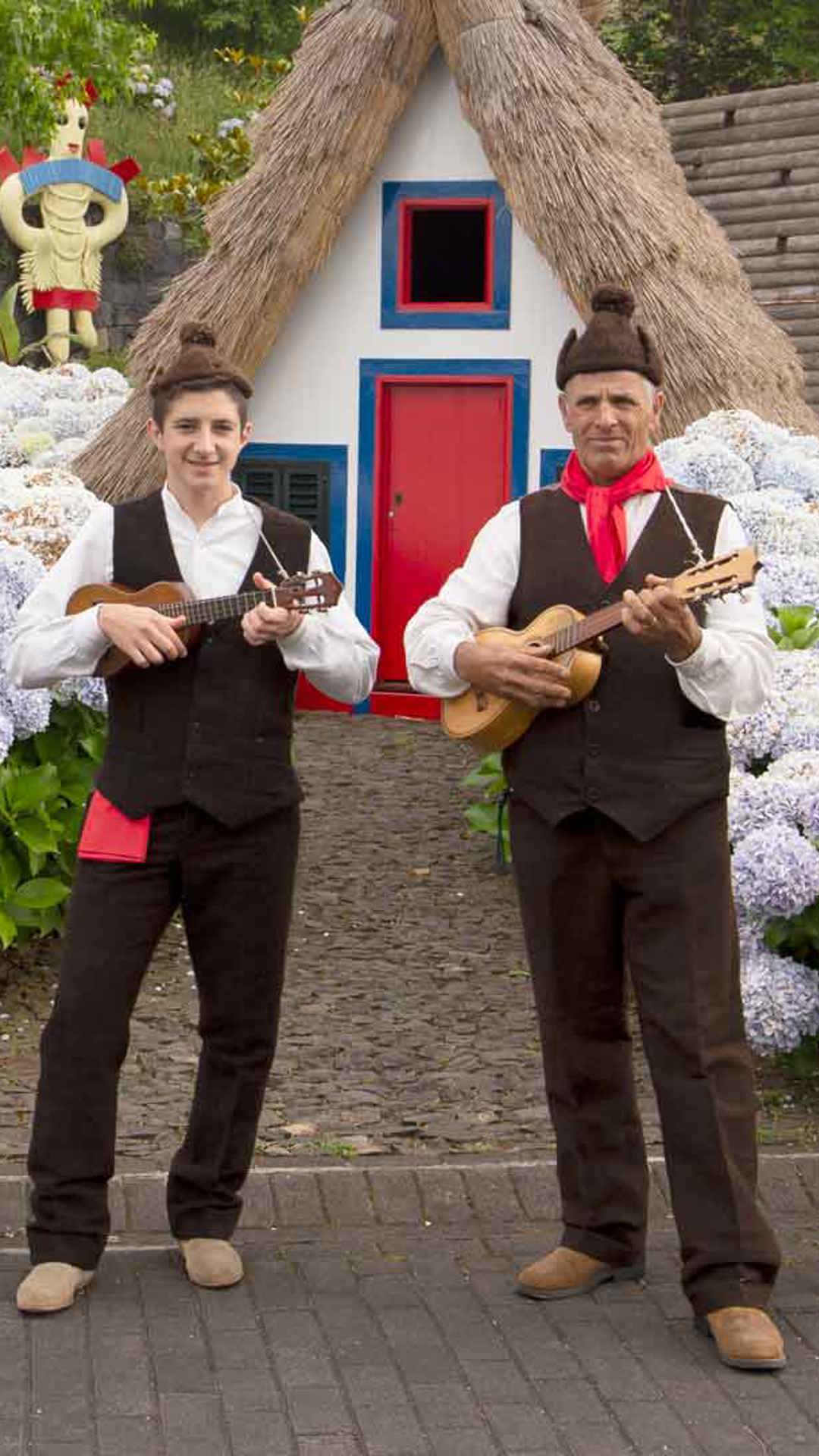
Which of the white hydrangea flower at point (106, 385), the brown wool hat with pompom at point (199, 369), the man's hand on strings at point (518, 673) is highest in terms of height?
the white hydrangea flower at point (106, 385)

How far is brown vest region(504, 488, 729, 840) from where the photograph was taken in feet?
15.3

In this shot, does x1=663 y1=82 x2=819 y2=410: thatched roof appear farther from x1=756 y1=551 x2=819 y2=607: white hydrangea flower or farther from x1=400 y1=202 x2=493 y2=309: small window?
x1=756 y1=551 x2=819 y2=607: white hydrangea flower

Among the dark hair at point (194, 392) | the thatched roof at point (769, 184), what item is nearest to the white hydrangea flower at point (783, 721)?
the dark hair at point (194, 392)

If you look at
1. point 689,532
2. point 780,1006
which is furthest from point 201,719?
point 780,1006

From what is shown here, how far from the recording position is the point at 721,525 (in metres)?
4.73

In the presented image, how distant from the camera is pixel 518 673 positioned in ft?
15.3

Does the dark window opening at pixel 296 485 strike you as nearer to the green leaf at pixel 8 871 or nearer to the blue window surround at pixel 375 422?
the blue window surround at pixel 375 422

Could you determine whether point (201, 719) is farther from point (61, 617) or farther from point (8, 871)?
point (8, 871)

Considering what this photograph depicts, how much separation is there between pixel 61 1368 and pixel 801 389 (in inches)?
366

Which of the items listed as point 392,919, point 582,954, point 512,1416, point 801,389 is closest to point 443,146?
point 801,389

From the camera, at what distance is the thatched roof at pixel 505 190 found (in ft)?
36.7

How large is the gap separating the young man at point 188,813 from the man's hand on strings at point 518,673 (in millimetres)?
283

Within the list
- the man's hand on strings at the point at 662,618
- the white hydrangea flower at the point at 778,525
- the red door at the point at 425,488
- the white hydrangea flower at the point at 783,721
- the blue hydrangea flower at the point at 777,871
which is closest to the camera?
the man's hand on strings at the point at 662,618

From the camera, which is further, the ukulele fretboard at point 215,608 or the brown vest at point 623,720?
the ukulele fretboard at point 215,608
